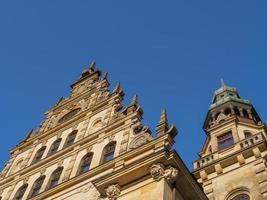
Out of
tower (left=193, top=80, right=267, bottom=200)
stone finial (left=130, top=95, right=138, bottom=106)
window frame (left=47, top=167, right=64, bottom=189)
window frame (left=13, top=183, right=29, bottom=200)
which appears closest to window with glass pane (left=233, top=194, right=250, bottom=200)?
tower (left=193, top=80, right=267, bottom=200)

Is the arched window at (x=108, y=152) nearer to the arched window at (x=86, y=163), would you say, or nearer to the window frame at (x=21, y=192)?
the arched window at (x=86, y=163)

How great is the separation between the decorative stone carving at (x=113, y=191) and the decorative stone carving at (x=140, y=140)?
7.08ft

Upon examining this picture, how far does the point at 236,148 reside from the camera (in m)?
28.9

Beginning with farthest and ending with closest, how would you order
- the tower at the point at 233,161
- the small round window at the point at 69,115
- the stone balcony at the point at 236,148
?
1. the stone balcony at the point at 236,148
2. the small round window at the point at 69,115
3. the tower at the point at 233,161

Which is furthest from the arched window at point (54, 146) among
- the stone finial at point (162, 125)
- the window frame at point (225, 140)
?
the window frame at point (225, 140)

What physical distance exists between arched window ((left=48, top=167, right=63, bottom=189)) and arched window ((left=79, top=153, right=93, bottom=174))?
3.95 ft

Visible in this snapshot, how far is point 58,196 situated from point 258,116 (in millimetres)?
24332

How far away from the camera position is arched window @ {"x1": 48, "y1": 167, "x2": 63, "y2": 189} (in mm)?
20780

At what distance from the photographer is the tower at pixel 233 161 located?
24680mm

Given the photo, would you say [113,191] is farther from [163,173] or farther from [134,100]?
[134,100]

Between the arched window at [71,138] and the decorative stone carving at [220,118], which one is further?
the decorative stone carving at [220,118]

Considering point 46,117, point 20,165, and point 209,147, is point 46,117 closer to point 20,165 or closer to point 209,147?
point 20,165

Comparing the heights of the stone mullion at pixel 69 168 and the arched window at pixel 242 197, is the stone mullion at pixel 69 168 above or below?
below

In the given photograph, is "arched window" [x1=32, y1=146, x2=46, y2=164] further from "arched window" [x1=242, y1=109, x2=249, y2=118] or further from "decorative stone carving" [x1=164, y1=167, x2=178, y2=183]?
"arched window" [x1=242, y1=109, x2=249, y2=118]
